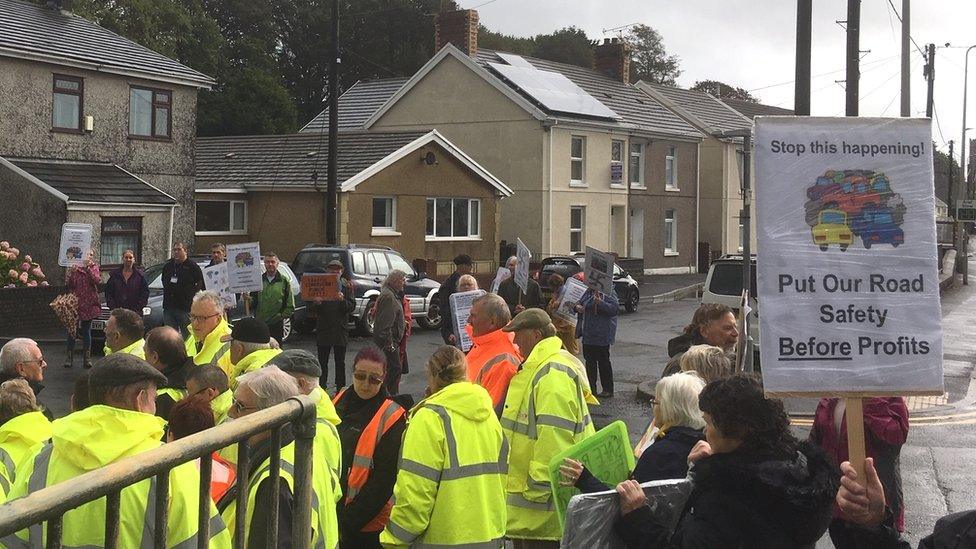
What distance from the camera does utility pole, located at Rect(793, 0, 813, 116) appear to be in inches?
579

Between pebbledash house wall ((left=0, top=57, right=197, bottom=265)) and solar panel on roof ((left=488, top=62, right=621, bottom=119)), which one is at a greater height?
solar panel on roof ((left=488, top=62, right=621, bottom=119))

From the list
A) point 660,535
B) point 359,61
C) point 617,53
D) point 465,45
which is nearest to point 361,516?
point 660,535

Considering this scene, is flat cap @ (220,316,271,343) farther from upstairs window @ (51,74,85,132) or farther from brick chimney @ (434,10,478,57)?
brick chimney @ (434,10,478,57)

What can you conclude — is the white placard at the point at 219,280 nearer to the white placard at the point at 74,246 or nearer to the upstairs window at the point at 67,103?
the white placard at the point at 74,246

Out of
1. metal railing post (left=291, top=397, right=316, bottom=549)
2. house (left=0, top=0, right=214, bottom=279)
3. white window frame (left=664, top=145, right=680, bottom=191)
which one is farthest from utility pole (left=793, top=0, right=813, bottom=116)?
white window frame (left=664, top=145, right=680, bottom=191)

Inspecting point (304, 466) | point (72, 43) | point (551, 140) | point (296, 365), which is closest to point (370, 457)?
point (296, 365)

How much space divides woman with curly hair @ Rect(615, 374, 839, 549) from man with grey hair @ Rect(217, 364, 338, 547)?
1316mm

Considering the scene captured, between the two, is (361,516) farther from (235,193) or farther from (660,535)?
(235,193)

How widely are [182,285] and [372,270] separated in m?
6.84

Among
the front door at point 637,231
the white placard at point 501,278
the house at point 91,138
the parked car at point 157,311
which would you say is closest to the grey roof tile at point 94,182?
the house at point 91,138

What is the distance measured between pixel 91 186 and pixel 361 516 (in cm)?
2334

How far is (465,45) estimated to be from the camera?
40.6 m

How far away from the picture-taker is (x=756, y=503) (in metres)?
3.72

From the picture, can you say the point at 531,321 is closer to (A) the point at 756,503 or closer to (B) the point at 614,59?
(A) the point at 756,503
